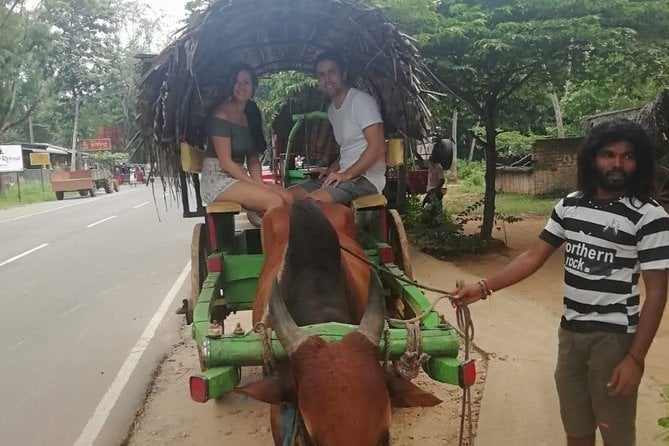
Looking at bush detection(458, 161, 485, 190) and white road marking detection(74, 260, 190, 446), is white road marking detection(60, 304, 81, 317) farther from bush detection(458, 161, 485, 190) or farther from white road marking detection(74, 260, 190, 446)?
bush detection(458, 161, 485, 190)

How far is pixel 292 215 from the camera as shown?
11.0ft

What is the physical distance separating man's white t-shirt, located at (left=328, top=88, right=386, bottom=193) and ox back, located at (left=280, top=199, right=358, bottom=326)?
1544 mm

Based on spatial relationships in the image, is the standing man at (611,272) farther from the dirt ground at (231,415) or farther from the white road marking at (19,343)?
the white road marking at (19,343)

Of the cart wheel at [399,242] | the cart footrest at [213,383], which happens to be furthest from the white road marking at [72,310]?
the cart footrest at [213,383]

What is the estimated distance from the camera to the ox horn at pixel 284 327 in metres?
2.33

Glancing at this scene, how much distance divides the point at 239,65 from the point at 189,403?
2762 mm

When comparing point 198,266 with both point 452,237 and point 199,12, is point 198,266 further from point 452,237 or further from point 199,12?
point 452,237

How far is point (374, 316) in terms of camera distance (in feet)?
7.90

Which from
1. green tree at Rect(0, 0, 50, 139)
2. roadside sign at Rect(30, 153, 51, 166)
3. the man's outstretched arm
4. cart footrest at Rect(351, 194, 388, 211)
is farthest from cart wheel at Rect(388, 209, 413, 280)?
roadside sign at Rect(30, 153, 51, 166)

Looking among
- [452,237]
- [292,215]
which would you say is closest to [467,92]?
[452,237]

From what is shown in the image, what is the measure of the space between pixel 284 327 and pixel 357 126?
8.89 feet

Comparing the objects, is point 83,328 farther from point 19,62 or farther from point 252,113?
point 19,62

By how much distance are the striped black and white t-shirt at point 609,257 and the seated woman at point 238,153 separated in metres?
2.14

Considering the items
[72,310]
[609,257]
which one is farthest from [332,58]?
[72,310]
